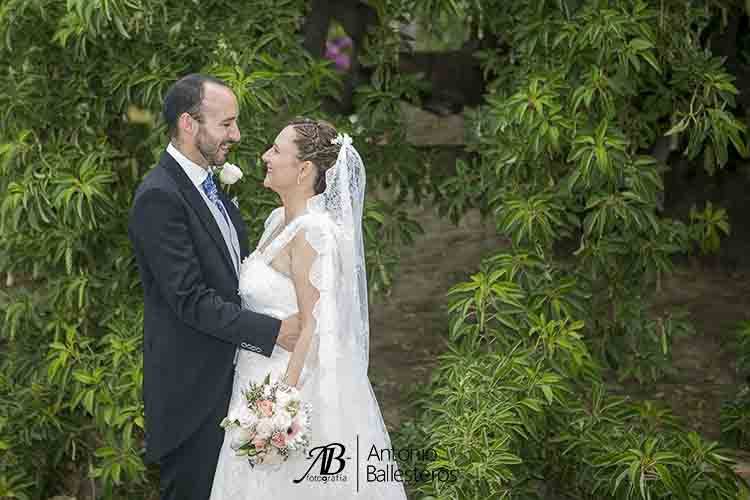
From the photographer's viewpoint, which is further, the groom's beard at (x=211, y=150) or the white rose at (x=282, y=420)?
the groom's beard at (x=211, y=150)

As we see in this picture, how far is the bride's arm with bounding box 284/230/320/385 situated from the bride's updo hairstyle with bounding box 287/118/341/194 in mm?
291

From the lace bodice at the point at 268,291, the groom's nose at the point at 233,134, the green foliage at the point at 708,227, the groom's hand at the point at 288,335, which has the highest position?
the groom's nose at the point at 233,134

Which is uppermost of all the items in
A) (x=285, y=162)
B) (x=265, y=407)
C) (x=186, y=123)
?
(x=186, y=123)

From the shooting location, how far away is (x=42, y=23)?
5.56 metres

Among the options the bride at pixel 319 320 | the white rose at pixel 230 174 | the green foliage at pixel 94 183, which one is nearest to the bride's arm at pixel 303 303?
the bride at pixel 319 320

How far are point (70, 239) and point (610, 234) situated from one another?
8.76ft

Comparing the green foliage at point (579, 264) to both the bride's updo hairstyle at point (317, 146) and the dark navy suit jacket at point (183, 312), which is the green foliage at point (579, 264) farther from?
the bride's updo hairstyle at point (317, 146)

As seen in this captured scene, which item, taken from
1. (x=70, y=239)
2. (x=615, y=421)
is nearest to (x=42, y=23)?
(x=70, y=239)

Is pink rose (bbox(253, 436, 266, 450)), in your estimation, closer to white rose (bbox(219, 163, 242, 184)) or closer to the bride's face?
the bride's face

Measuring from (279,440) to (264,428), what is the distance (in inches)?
2.9

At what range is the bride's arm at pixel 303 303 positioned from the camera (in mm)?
3922

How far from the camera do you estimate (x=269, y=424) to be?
368cm

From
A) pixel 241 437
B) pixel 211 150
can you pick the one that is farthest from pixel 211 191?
pixel 241 437

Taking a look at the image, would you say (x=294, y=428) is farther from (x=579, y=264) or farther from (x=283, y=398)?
(x=579, y=264)
